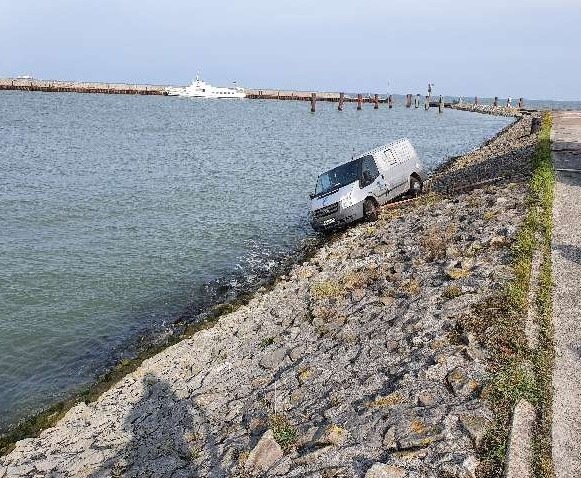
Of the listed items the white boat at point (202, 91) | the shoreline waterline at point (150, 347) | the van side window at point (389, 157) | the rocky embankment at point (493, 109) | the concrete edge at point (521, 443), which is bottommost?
the shoreline waterline at point (150, 347)

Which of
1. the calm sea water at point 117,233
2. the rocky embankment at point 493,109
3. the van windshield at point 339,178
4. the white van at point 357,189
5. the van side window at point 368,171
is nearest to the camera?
the calm sea water at point 117,233

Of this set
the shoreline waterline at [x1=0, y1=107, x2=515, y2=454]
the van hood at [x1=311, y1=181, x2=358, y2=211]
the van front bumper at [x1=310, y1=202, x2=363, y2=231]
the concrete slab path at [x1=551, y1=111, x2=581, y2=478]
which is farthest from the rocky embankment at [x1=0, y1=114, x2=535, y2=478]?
the van hood at [x1=311, y1=181, x2=358, y2=211]

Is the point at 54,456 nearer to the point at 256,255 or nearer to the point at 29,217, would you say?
the point at 256,255

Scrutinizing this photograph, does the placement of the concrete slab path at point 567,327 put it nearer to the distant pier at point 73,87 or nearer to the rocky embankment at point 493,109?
the rocky embankment at point 493,109

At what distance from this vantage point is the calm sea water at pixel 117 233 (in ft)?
44.8

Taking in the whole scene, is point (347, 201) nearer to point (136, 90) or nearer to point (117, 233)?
point (117, 233)

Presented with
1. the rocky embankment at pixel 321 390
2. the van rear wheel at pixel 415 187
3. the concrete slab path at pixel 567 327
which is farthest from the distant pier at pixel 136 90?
the rocky embankment at pixel 321 390

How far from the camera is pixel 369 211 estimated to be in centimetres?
2080

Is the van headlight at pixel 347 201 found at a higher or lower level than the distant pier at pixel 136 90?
lower

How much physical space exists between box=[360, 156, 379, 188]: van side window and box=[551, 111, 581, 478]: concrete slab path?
20.8 feet

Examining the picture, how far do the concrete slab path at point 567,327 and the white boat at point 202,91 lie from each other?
12658 cm

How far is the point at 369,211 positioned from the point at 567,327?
11.9 meters

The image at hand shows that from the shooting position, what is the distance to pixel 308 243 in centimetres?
2123

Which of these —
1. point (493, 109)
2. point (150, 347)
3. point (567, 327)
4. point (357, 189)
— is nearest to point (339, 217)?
point (357, 189)
